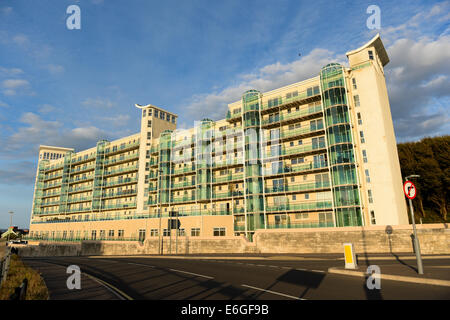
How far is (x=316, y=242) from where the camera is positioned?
1308 inches

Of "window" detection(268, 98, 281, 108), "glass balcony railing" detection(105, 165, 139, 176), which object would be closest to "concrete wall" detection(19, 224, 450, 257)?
"window" detection(268, 98, 281, 108)

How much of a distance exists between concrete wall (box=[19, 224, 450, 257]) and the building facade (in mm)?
4019

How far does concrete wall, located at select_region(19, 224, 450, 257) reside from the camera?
27.9 m

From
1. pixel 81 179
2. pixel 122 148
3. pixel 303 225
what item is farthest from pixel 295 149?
pixel 81 179

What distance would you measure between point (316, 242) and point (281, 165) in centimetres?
1568

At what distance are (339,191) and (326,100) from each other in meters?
13.5

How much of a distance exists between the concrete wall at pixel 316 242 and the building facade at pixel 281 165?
4.02 meters

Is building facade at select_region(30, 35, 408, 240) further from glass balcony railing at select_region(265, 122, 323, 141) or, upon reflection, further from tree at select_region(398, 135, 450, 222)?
tree at select_region(398, 135, 450, 222)

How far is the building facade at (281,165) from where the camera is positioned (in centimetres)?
3884

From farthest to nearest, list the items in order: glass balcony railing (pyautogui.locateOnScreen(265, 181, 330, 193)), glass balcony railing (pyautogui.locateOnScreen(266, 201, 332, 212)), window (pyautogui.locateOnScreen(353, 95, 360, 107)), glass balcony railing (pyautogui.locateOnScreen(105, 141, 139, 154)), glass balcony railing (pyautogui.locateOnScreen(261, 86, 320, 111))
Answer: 1. glass balcony railing (pyautogui.locateOnScreen(105, 141, 139, 154))
2. glass balcony railing (pyautogui.locateOnScreen(261, 86, 320, 111))
3. window (pyautogui.locateOnScreen(353, 95, 360, 107))
4. glass balcony railing (pyautogui.locateOnScreen(265, 181, 330, 193))
5. glass balcony railing (pyautogui.locateOnScreen(266, 201, 332, 212))

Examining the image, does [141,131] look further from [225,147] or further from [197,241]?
[197,241]

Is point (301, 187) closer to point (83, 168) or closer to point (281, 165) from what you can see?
point (281, 165)

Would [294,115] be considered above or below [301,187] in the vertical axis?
above
